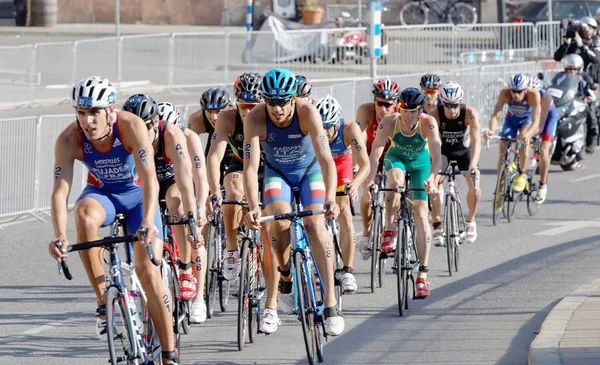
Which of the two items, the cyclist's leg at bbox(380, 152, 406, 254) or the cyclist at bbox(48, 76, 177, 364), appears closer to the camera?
the cyclist at bbox(48, 76, 177, 364)

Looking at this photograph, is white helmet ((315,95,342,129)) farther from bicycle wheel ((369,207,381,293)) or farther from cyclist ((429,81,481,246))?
cyclist ((429,81,481,246))

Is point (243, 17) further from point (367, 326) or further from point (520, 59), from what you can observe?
point (367, 326)

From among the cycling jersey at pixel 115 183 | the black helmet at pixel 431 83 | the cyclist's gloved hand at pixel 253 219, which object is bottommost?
the cyclist's gloved hand at pixel 253 219

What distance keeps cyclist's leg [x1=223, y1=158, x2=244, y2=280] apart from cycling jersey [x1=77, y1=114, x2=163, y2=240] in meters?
2.06

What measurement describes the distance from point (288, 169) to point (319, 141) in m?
0.44

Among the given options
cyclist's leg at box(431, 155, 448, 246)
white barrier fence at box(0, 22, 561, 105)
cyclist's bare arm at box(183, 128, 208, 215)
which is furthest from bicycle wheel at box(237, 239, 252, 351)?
white barrier fence at box(0, 22, 561, 105)

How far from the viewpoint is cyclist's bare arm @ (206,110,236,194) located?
10.2 m

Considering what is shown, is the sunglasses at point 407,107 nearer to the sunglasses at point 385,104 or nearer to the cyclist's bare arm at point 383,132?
the cyclist's bare arm at point 383,132

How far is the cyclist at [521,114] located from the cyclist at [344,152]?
188 inches

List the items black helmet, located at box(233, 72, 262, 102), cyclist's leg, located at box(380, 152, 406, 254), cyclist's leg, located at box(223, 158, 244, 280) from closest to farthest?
cyclist's leg, located at box(223, 158, 244, 280) < black helmet, located at box(233, 72, 262, 102) < cyclist's leg, located at box(380, 152, 406, 254)

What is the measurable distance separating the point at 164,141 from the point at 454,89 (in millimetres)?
4949

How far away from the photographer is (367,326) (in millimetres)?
9961

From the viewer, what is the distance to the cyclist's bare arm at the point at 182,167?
8680 mm

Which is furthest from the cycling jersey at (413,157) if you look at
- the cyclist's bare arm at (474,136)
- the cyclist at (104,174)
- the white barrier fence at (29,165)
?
the white barrier fence at (29,165)
